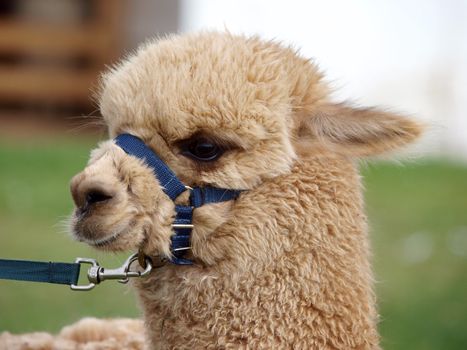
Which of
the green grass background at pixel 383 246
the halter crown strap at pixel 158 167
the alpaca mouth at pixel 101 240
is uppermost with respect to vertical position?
the halter crown strap at pixel 158 167

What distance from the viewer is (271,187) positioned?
2.98m

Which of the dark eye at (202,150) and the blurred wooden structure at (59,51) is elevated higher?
the dark eye at (202,150)

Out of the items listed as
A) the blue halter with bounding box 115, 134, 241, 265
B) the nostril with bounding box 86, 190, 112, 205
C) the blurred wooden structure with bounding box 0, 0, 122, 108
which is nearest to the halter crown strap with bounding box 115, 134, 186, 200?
the blue halter with bounding box 115, 134, 241, 265

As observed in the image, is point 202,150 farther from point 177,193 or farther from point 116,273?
point 116,273

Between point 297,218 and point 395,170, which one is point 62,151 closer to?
point 395,170

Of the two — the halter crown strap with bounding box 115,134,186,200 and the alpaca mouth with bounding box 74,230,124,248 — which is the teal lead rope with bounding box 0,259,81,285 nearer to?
the alpaca mouth with bounding box 74,230,124,248

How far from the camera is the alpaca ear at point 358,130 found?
3.04 metres

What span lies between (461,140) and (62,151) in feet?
30.2

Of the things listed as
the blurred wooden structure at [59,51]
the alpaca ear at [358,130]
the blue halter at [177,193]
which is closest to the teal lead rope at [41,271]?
the blue halter at [177,193]

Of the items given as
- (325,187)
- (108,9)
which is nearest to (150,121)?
(325,187)

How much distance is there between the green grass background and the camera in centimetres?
620

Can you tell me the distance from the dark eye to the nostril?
1.01 feet

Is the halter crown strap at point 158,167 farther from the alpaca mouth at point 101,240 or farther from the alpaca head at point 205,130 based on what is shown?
the alpaca mouth at point 101,240

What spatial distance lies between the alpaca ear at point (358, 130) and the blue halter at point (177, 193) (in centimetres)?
32
